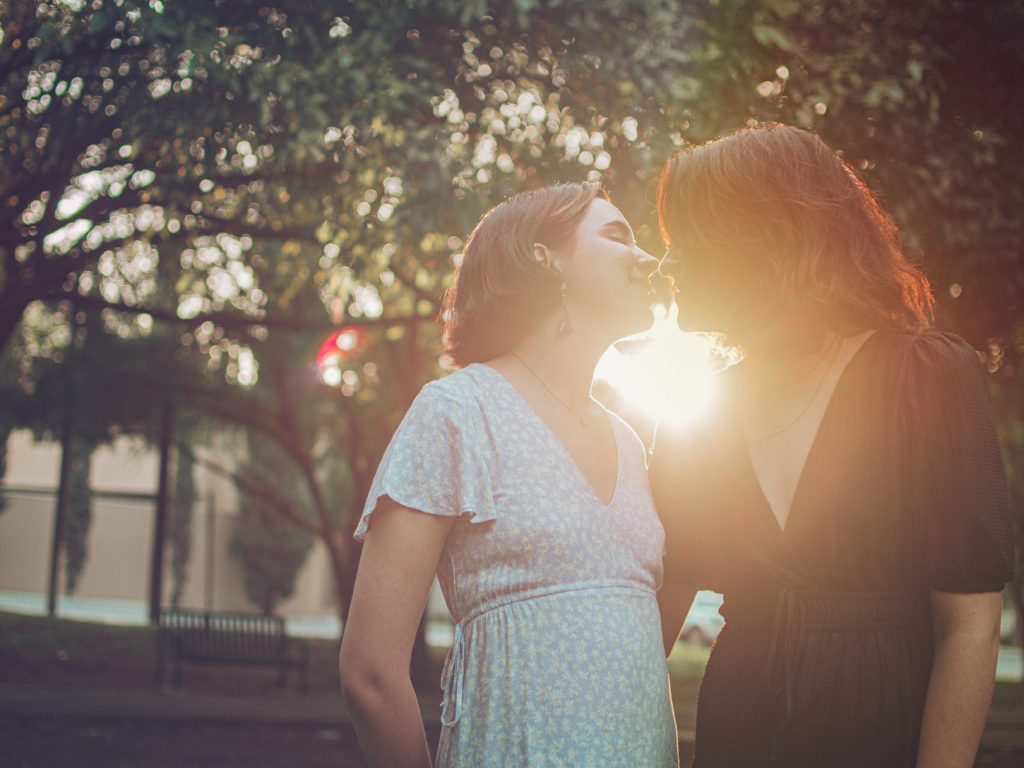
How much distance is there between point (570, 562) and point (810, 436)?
0.56 meters

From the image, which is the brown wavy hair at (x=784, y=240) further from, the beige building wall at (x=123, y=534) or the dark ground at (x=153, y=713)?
the beige building wall at (x=123, y=534)

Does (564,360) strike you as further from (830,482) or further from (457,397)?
(830,482)

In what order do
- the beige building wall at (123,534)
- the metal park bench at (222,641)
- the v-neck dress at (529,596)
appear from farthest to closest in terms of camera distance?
the beige building wall at (123,534) < the metal park bench at (222,641) < the v-neck dress at (529,596)

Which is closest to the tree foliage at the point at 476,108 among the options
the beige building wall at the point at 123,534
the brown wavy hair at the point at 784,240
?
the brown wavy hair at the point at 784,240

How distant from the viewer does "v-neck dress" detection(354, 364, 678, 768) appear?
2117 millimetres

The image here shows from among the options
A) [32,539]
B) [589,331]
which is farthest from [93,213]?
[32,539]

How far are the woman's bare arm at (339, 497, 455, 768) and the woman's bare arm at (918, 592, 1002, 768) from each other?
94 centimetres

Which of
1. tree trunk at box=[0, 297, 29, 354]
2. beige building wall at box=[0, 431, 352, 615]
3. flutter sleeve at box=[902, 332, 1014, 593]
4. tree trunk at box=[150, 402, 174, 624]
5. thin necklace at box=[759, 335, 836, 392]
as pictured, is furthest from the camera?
beige building wall at box=[0, 431, 352, 615]

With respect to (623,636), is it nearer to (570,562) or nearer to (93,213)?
(570,562)

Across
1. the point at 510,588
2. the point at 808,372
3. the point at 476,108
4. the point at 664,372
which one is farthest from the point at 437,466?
the point at 476,108

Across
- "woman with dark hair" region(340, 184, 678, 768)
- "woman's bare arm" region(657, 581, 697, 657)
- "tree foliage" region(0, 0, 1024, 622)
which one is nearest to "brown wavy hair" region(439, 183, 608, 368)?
"woman with dark hair" region(340, 184, 678, 768)

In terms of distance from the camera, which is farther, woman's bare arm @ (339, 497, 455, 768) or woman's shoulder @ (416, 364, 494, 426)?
woman's shoulder @ (416, 364, 494, 426)

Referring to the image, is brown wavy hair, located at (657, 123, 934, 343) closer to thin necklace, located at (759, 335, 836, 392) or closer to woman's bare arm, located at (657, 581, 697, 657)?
thin necklace, located at (759, 335, 836, 392)

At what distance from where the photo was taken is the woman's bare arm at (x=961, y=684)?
5.76ft
